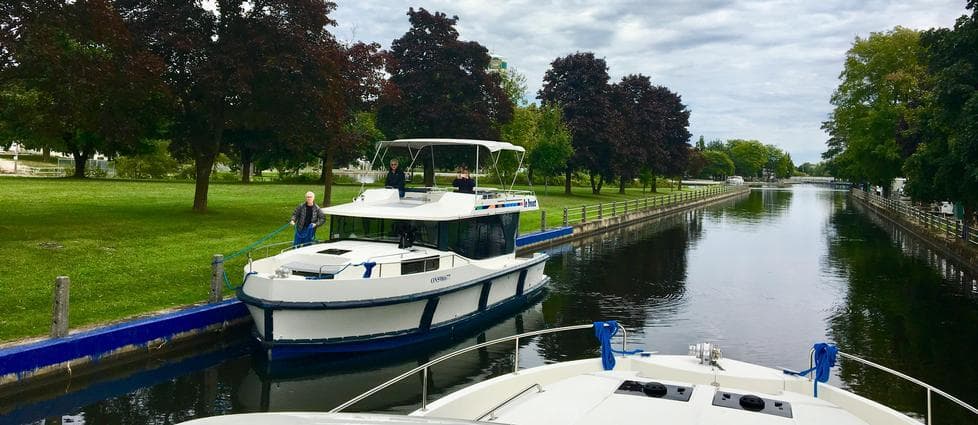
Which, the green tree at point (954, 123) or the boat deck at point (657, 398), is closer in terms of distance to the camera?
the boat deck at point (657, 398)

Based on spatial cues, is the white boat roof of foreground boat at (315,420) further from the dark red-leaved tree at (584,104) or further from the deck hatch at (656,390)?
the dark red-leaved tree at (584,104)

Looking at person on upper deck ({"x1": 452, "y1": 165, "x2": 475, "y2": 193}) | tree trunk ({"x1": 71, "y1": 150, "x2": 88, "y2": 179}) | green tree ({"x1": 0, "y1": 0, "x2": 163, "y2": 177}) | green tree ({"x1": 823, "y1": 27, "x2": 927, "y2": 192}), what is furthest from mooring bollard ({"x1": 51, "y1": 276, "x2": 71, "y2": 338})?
green tree ({"x1": 823, "y1": 27, "x2": 927, "y2": 192})

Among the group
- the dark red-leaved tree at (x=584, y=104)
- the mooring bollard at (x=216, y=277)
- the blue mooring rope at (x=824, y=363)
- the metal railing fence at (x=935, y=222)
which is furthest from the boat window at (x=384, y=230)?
the dark red-leaved tree at (x=584, y=104)

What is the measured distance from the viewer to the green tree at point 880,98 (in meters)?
48.3

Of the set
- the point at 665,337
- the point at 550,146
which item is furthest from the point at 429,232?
the point at 550,146

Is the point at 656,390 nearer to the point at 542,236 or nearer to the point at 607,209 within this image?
the point at 542,236

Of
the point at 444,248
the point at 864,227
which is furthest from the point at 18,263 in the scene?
the point at 864,227

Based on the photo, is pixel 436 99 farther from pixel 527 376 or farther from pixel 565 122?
pixel 527 376

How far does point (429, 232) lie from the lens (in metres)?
15.1

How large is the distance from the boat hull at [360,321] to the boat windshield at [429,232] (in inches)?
38.3

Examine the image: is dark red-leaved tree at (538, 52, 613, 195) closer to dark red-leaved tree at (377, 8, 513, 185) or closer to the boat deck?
dark red-leaved tree at (377, 8, 513, 185)

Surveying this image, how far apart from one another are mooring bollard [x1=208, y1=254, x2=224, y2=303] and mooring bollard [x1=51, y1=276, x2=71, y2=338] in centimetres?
A: 320

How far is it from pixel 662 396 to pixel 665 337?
29.8 feet

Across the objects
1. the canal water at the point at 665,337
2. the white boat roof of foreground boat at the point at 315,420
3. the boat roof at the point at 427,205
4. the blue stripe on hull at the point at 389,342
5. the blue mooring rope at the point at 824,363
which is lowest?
the canal water at the point at 665,337
